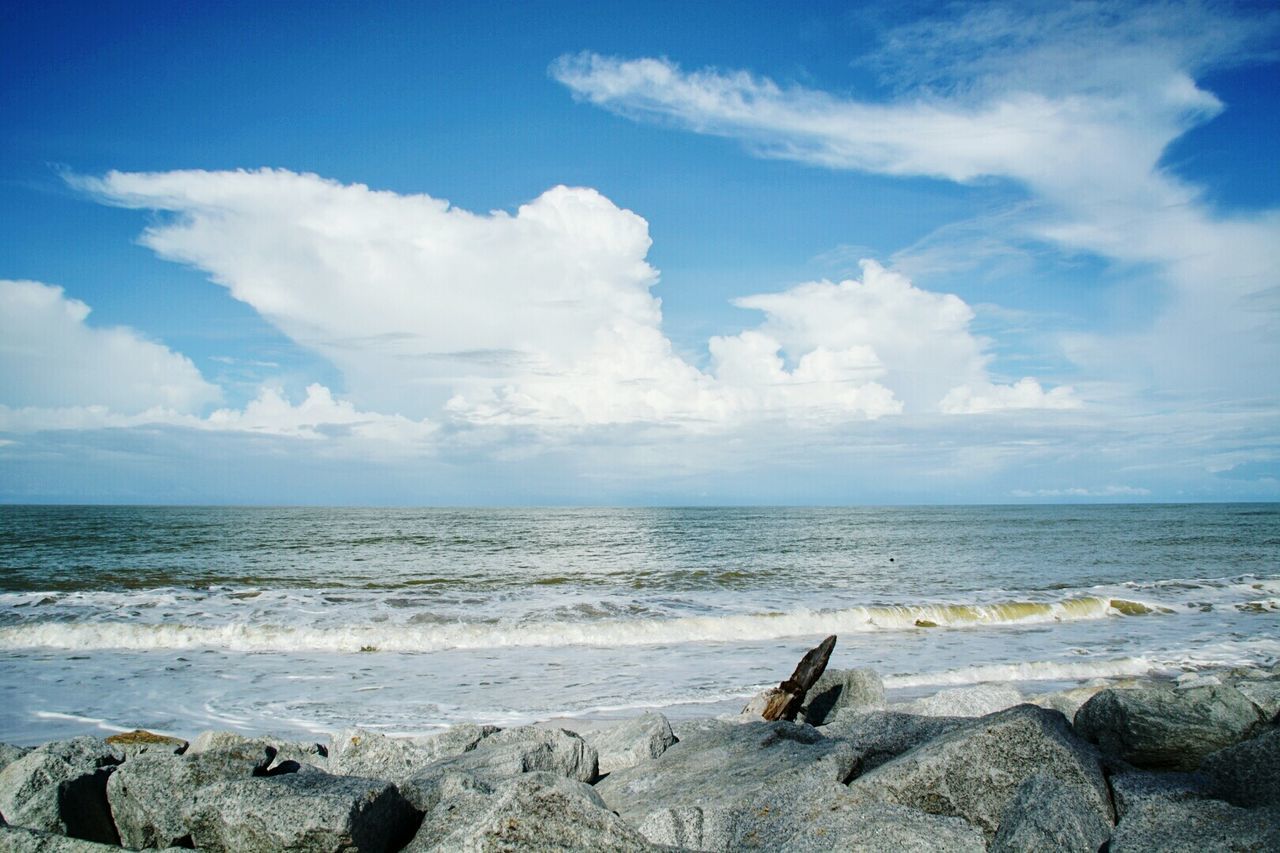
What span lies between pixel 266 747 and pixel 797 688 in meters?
5.48

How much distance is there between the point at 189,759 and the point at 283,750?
237 cm

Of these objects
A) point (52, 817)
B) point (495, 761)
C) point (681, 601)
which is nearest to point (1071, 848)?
point (495, 761)

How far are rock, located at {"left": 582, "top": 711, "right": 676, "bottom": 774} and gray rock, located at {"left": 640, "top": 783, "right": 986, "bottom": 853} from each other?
2.05 metres

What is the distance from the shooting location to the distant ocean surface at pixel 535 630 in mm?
11234

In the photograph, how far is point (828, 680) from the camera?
9.15 m

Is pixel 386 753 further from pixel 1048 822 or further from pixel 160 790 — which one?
pixel 1048 822

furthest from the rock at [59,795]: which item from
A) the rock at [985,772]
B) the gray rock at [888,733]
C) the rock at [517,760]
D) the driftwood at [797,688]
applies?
the driftwood at [797,688]

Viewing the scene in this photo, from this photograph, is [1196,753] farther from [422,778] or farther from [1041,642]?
[1041,642]

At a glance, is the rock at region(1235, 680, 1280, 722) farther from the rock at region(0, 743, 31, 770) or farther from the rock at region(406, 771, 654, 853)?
the rock at region(0, 743, 31, 770)

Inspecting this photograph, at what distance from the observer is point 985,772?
4535 mm

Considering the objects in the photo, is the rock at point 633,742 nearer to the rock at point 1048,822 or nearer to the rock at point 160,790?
the rock at point 160,790

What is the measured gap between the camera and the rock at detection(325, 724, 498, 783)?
621cm

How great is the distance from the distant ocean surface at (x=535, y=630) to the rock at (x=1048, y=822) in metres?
6.82

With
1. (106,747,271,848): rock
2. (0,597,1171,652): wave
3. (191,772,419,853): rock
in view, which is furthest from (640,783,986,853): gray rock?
(0,597,1171,652): wave
